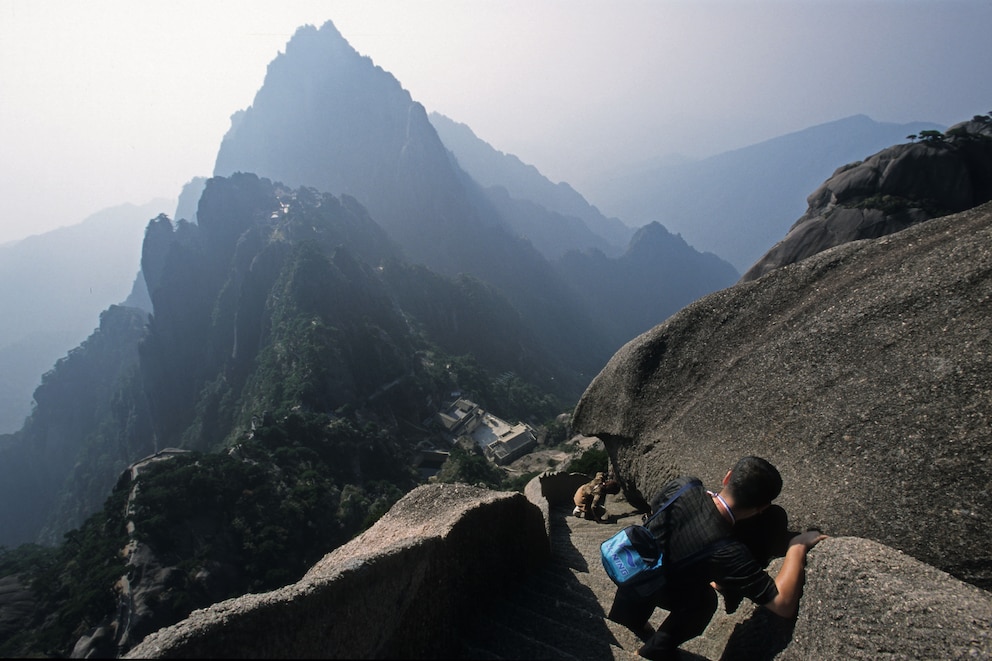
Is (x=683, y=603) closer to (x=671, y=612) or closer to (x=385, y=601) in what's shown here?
(x=671, y=612)

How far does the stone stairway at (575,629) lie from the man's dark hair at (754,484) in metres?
0.99

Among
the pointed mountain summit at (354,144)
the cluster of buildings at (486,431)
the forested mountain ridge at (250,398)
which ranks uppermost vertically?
the pointed mountain summit at (354,144)

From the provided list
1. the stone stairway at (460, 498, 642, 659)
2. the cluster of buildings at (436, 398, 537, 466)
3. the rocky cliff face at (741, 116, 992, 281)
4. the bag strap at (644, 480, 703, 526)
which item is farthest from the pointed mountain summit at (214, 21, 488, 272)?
the bag strap at (644, 480, 703, 526)

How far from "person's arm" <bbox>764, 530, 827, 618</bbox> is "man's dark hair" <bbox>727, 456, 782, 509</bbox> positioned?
1.65 feet

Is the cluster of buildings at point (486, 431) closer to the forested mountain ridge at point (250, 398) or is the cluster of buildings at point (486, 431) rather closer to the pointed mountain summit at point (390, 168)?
the forested mountain ridge at point (250, 398)

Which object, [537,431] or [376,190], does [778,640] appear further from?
[376,190]

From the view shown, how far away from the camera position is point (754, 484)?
270cm

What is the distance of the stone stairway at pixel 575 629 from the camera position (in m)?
3.18

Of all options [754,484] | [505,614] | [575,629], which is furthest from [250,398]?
[754,484]

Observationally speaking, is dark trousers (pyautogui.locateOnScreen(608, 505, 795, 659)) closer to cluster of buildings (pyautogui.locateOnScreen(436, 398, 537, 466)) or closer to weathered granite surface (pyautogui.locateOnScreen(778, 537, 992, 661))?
weathered granite surface (pyautogui.locateOnScreen(778, 537, 992, 661))

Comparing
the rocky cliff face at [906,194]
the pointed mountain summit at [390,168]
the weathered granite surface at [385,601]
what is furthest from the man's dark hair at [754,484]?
the pointed mountain summit at [390,168]

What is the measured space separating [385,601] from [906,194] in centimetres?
3163

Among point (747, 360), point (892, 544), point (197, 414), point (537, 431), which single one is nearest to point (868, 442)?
point (892, 544)

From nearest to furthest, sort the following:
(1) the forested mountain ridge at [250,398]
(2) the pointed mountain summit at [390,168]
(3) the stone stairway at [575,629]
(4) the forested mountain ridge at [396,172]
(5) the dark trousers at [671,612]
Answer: (5) the dark trousers at [671,612], (3) the stone stairway at [575,629], (1) the forested mountain ridge at [250,398], (4) the forested mountain ridge at [396,172], (2) the pointed mountain summit at [390,168]
